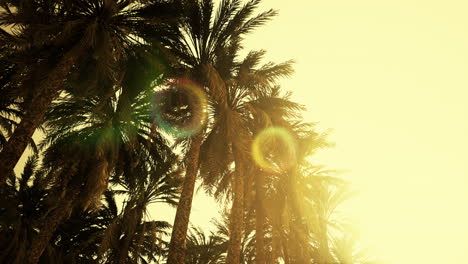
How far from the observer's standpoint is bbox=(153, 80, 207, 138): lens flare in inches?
506

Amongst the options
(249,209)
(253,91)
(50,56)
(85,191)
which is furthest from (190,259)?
(50,56)

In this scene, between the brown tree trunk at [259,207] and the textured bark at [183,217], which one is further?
the brown tree trunk at [259,207]

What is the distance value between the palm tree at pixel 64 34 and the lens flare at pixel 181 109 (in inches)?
93.3

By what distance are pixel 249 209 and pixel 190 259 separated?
751 centimetres

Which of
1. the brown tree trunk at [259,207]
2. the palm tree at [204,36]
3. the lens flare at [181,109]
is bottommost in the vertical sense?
the brown tree trunk at [259,207]

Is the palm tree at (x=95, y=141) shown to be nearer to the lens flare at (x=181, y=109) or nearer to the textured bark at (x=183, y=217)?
the lens flare at (x=181, y=109)

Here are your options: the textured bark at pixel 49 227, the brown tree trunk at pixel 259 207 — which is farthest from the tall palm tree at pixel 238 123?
the textured bark at pixel 49 227

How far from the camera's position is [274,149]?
16.1m

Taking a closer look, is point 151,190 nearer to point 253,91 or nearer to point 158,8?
point 253,91

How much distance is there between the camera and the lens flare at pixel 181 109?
1285 cm

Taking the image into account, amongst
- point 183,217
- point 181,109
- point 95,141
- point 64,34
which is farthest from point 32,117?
point 181,109

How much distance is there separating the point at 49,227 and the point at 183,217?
4862 mm

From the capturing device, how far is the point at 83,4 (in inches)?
409

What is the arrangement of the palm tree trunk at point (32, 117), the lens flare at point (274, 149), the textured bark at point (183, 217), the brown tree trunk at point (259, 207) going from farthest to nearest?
the brown tree trunk at point (259, 207)
the lens flare at point (274, 149)
the textured bark at point (183, 217)
the palm tree trunk at point (32, 117)
